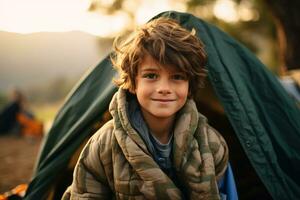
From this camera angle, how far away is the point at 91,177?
2.10 m

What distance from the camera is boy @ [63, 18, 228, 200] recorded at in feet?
6.49

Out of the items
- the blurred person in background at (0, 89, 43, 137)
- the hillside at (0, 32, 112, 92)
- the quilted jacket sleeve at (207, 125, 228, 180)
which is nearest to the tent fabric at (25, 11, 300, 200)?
the quilted jacket sleeve at (207, 125, 228, 180)

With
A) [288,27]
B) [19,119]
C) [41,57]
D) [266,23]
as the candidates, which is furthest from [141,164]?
[41,57]

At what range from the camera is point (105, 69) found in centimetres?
316

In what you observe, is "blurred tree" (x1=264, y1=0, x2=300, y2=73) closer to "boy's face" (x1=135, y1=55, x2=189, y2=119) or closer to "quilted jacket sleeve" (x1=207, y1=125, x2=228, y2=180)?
"quilted jacket sleeve" (x1=207, y1=125, x2=228, y2=180)

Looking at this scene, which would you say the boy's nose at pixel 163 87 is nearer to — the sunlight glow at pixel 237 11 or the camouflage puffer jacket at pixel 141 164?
the camouflage puffer jacket at pixel 141 164

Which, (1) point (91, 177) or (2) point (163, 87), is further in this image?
(1) point (91, 177)

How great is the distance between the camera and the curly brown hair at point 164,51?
197cm

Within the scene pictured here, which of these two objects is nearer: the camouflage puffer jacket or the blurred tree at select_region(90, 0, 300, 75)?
the camouflage puffer jacket

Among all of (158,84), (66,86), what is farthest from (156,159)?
(66,86)

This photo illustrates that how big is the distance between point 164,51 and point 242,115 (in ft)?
2.79

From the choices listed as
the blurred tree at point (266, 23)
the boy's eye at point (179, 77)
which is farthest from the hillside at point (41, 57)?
the boy's eye at point (179, 77)

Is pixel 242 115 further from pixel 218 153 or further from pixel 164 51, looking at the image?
pixel 164 51

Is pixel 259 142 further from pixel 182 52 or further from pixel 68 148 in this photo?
pixel 68 148
